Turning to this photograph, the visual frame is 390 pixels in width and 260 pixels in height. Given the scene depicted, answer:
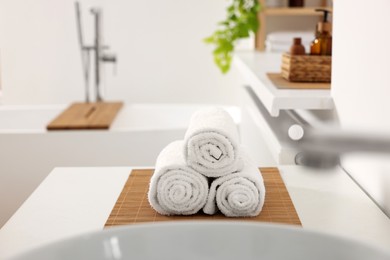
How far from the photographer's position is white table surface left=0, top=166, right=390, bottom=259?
3.75 feet

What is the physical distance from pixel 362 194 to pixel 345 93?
271 millimetres

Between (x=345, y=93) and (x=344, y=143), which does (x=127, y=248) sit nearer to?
(x=344, y=143)

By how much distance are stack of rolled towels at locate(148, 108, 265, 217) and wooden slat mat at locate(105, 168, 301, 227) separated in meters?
0.02

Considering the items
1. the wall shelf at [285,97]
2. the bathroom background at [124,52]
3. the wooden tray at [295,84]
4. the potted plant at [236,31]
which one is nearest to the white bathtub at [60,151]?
the potted plant at [236,31]

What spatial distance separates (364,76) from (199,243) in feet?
2.20

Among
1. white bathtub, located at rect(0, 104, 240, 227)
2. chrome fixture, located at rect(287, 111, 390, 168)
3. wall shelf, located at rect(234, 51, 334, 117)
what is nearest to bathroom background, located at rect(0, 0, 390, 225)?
white bathtub, located at rect(0, 104, 240, 227)

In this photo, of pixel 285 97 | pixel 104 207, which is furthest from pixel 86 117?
pixel 104 207

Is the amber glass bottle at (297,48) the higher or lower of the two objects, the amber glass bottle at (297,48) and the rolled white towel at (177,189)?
the higher

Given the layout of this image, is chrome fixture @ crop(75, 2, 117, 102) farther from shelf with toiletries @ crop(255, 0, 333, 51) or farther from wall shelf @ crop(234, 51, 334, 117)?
wall shelf @ crop(234, 51, 334, 117)

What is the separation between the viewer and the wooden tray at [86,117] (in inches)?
120

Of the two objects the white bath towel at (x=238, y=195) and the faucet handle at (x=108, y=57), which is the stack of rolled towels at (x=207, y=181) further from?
the faucet handle at (x=108, y=57)

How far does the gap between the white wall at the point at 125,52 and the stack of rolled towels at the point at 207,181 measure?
3.06 metres

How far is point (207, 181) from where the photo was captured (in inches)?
48.9

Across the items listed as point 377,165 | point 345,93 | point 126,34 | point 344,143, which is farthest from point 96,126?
point 344,143
